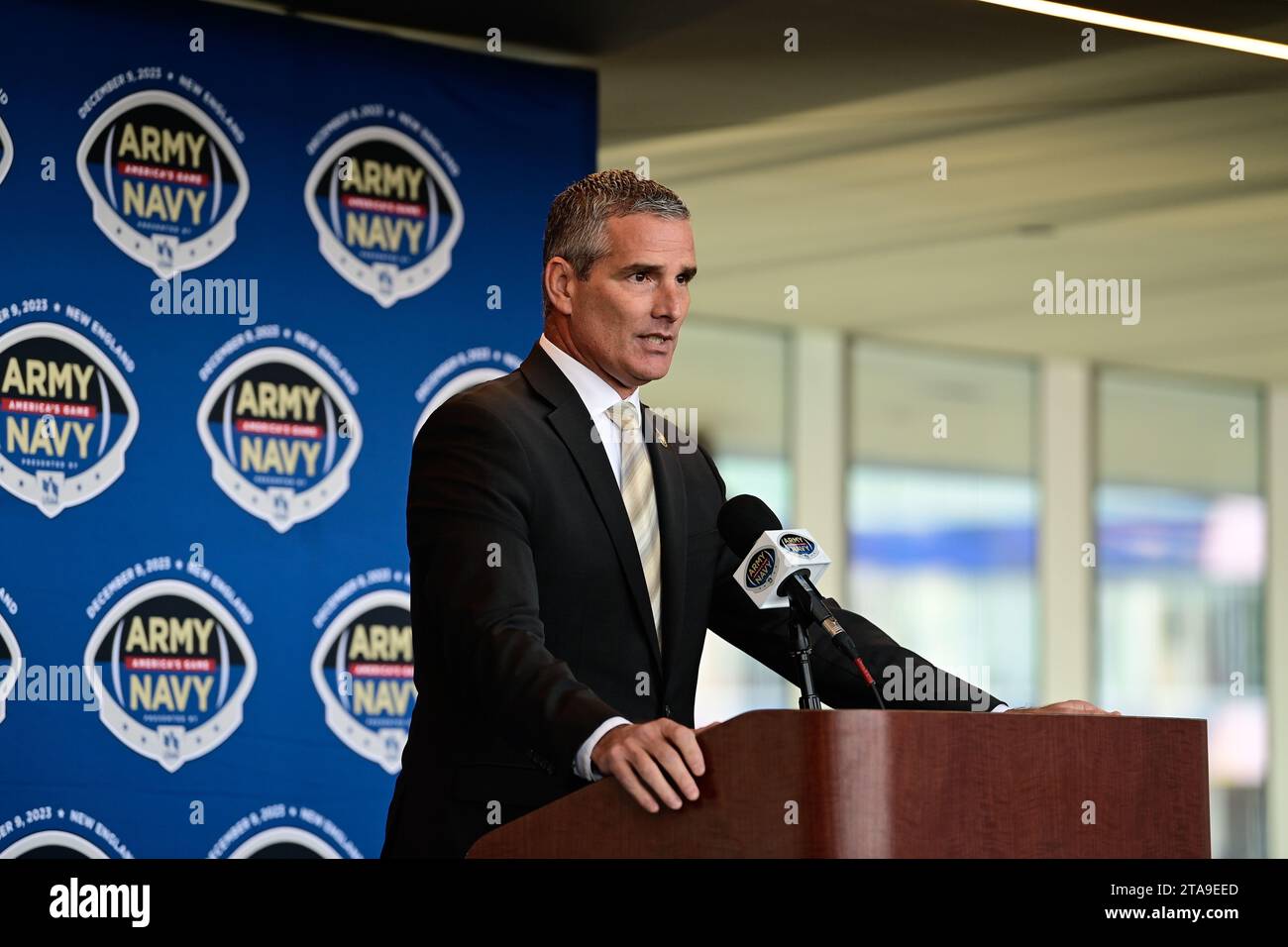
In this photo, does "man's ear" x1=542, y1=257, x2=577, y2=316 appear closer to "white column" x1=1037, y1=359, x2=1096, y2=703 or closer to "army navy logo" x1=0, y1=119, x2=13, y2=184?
"army navy logo" x1=0, y1=119, x2=13, y2=184

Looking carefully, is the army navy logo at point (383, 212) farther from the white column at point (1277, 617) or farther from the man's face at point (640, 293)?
the white column at point (1277, 617)

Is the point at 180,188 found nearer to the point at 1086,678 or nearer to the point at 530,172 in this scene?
the point at 530,172

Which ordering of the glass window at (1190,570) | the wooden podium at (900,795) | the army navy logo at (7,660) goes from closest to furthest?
the wooden podium at (900,795)
the army navy logo at (7,660)
the glass window at (1190,570)

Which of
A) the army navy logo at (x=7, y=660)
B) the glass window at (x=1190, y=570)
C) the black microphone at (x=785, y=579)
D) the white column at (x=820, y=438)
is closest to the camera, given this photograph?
the black microphone at (x=785, y=579)

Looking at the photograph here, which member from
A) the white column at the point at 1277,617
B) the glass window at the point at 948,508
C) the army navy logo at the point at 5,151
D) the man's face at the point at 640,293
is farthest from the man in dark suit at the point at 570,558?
the white column at the point at 1277,617

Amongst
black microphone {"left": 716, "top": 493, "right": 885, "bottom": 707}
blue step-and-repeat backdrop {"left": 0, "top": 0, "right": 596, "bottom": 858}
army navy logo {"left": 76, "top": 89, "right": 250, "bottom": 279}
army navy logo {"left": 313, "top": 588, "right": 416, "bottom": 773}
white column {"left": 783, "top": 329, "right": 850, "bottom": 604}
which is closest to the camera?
black microphone {"left": 716, "top": 493, "right": 885, "bottom": 707}

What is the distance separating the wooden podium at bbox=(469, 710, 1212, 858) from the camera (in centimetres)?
180

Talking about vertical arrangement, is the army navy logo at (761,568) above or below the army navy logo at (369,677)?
above

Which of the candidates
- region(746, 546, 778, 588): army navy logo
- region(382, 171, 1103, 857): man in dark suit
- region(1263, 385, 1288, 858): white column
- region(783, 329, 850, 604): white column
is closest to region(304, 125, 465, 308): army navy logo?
region(382, 171, 1103, 857): man in dark suit

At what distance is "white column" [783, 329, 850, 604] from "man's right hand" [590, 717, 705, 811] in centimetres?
863

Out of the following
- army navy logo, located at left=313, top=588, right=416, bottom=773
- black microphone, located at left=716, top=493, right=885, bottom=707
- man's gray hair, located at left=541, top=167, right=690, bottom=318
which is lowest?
army navy logo, located at left=313, top=588, right=416, bottom=773

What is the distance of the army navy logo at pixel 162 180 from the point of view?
4543 millimetres

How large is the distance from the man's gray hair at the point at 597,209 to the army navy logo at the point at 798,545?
2.04ft
